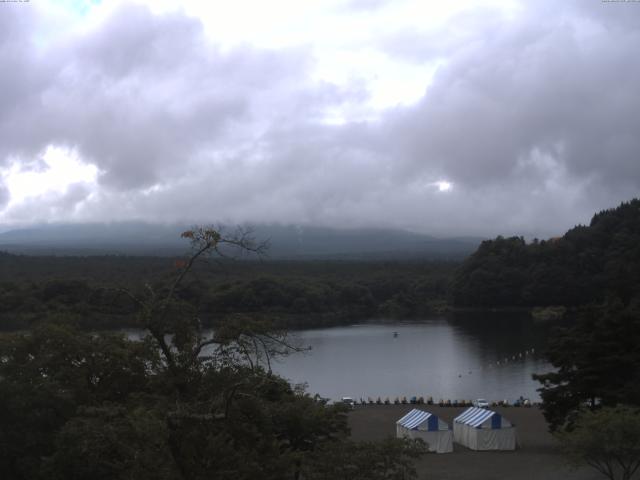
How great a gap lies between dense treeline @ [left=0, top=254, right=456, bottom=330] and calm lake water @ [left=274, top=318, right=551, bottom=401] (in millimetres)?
7610

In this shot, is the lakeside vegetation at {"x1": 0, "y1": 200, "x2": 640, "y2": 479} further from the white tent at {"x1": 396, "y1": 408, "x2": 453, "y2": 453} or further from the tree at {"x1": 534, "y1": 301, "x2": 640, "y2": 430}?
the white tent at {"x1": 396, "y1": 408, "x2": 453, "y2": 453}

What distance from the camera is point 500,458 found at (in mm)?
18344

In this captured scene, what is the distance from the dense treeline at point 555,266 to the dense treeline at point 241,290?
14.8ft

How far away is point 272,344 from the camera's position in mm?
7109

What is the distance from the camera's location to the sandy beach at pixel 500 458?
650 inches

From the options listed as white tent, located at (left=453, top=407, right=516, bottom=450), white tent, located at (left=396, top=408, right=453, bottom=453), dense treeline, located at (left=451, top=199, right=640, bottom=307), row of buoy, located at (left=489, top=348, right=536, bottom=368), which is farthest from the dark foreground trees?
dense treeline, located at (left=451, top=199, right=640, bottom=307)

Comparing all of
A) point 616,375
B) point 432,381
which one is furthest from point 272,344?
point 432,381

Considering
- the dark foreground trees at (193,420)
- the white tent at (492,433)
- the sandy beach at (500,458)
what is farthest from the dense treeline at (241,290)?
the dark foreground trees at (193,420)

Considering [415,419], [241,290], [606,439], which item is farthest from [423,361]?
[606,439]

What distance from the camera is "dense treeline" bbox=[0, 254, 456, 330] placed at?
161ft

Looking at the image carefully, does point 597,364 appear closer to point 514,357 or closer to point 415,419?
point 415,419

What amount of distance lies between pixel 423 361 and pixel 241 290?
23.1 metres

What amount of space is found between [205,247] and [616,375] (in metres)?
14.6

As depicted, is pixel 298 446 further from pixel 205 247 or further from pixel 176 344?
pixel 205 247
